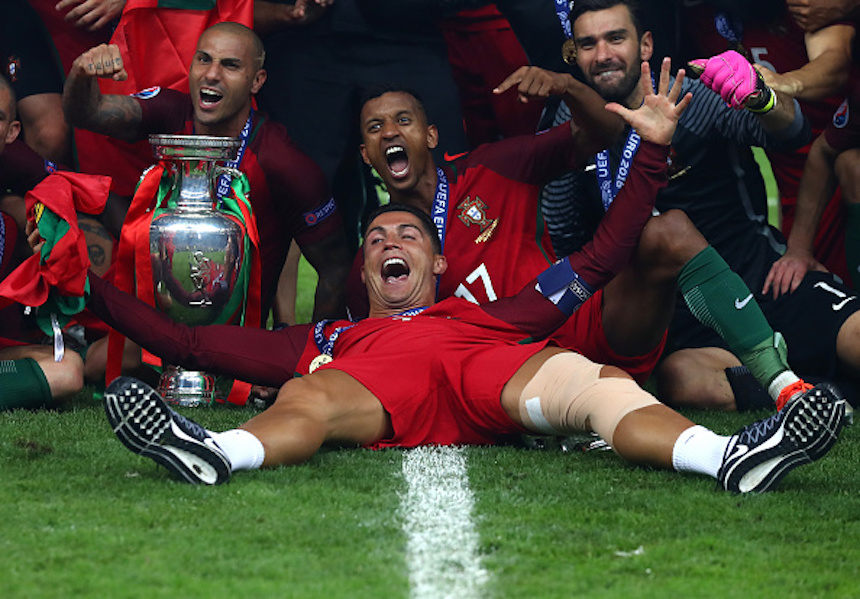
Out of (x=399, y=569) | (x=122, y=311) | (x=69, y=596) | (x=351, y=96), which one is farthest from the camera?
(x=351, y=96)

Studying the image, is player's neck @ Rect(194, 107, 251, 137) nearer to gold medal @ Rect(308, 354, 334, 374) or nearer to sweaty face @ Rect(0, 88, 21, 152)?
sweaty face @ Rect(0, 88, 21, 152)

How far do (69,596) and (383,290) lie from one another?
225 cm

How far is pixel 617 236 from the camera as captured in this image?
4891mm

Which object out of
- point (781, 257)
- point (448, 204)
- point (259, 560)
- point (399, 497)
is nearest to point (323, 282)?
point (448, 204)

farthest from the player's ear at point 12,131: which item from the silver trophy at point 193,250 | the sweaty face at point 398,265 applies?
the sweaty face at point 398,265

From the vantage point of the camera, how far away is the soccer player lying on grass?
3805mm

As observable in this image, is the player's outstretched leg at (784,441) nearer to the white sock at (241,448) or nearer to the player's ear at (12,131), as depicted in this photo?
the white sock at (241,448)

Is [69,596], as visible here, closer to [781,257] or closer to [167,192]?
[167,192]

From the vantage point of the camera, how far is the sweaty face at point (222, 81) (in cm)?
613

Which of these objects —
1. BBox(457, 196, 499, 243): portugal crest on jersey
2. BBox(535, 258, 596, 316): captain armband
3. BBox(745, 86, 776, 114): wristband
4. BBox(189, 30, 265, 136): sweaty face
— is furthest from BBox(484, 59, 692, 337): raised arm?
BBox(189, 30, 265, 136): sweaty face

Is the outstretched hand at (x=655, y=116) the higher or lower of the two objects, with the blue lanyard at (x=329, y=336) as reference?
higher

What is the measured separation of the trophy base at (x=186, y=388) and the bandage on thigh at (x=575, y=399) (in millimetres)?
1647

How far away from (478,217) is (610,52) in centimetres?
102

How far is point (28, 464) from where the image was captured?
429 cm
